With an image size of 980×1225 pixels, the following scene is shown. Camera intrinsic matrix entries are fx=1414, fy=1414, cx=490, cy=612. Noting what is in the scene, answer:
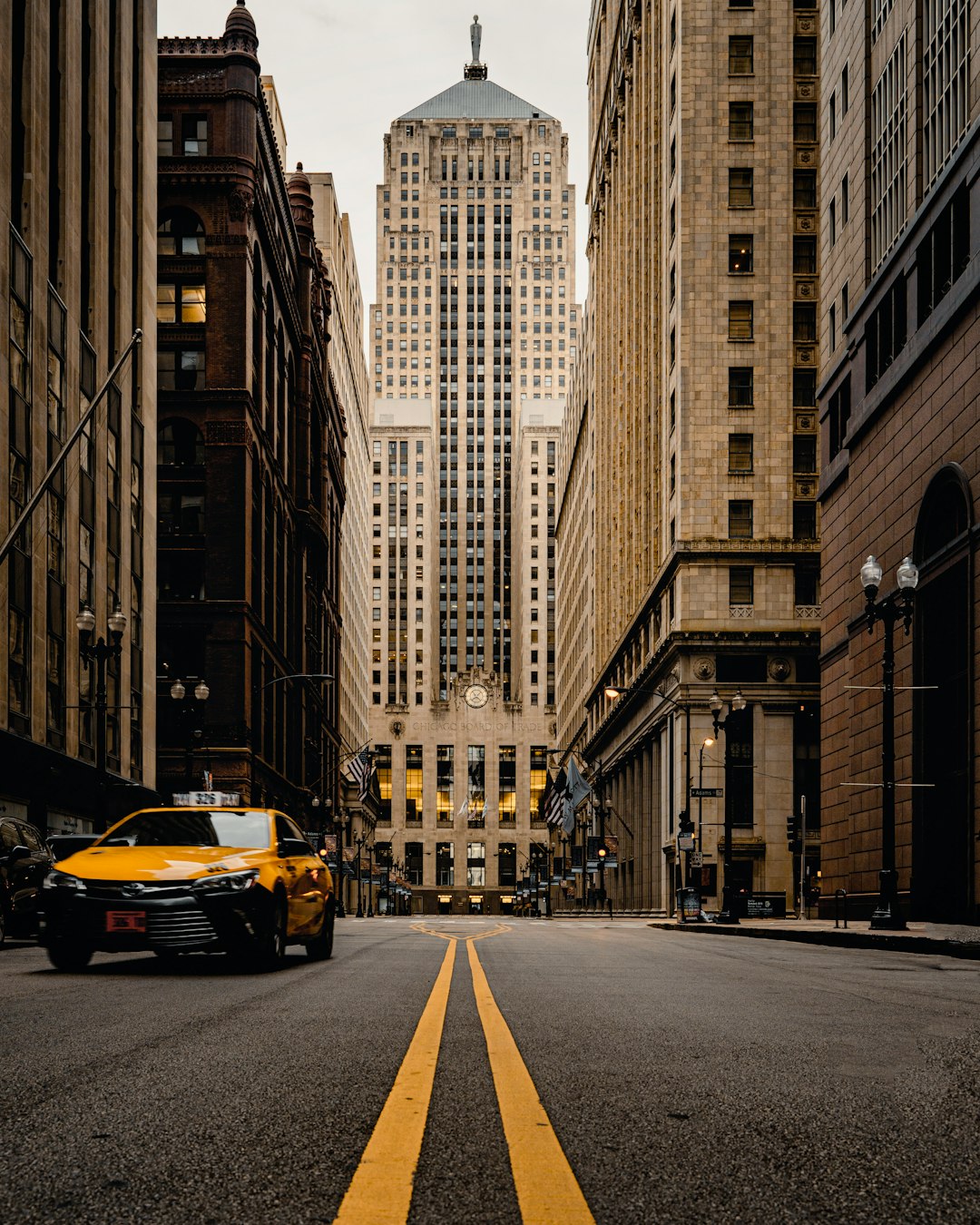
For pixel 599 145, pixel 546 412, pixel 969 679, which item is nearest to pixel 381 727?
pixel 546 412

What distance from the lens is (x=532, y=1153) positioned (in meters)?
4.32

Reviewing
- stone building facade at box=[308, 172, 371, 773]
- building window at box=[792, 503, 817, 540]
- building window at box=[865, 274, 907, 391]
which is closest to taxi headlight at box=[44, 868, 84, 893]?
building window at box=[865, 274, 907, 391]

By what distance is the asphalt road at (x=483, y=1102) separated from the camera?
12.4 feet

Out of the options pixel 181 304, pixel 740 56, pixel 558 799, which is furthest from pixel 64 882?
pixel 558 799

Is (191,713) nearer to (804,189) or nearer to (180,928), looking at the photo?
(180,928)

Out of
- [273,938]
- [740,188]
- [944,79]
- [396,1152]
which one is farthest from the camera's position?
[740,188]

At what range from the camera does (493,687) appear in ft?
601

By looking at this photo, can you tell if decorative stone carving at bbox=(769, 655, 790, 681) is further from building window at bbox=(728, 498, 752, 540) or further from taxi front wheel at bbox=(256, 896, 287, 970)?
taxi front wheel at bbox=(256, 896, 287, 970)

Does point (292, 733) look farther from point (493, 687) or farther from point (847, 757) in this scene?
point (493, 687)

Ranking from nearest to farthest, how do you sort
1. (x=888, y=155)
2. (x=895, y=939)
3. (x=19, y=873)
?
(x=19, y=873), (x=895, y=939), (x=888, y=155)

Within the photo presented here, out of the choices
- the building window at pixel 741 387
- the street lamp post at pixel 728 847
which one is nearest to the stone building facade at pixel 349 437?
the building window at pixel 741 387

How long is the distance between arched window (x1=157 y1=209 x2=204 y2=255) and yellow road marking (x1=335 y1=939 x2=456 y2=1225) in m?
58.3

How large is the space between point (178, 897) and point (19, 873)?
7.18 m

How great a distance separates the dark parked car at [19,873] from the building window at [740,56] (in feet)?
192
